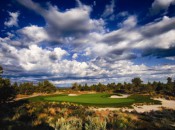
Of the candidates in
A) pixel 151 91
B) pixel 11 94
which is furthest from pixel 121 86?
pixel 11 94

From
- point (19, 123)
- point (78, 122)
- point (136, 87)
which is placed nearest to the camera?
point (19, 123)

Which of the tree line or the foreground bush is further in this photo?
the tree line

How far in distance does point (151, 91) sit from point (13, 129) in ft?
261

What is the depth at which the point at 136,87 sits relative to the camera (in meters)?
89.5

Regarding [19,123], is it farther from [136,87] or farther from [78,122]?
[136,87]

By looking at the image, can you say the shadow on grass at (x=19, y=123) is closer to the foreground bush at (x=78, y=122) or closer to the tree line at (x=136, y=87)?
the foreground bush at (x=78, y=122)

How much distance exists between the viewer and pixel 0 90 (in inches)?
1148

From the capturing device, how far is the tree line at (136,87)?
77.3m

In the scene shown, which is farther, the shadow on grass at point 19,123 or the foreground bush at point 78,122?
the foreground bush at point 78,122

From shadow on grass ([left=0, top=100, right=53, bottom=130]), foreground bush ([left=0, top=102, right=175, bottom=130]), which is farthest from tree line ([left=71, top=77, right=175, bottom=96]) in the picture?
shadow on grass ([left=0, top=100, right=53, bottom=130])

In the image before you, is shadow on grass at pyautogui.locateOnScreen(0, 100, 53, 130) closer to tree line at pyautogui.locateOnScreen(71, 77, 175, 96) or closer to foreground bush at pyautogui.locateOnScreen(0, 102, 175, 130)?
foreground bush at pyautogui.locateOnScreen(0, 102, 175, 130)

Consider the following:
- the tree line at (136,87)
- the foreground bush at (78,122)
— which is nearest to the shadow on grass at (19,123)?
the foreground bush at (78,122)

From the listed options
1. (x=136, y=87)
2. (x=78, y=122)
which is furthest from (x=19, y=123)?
(x=136, y=87)

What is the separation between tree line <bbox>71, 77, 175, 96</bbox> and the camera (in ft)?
253
